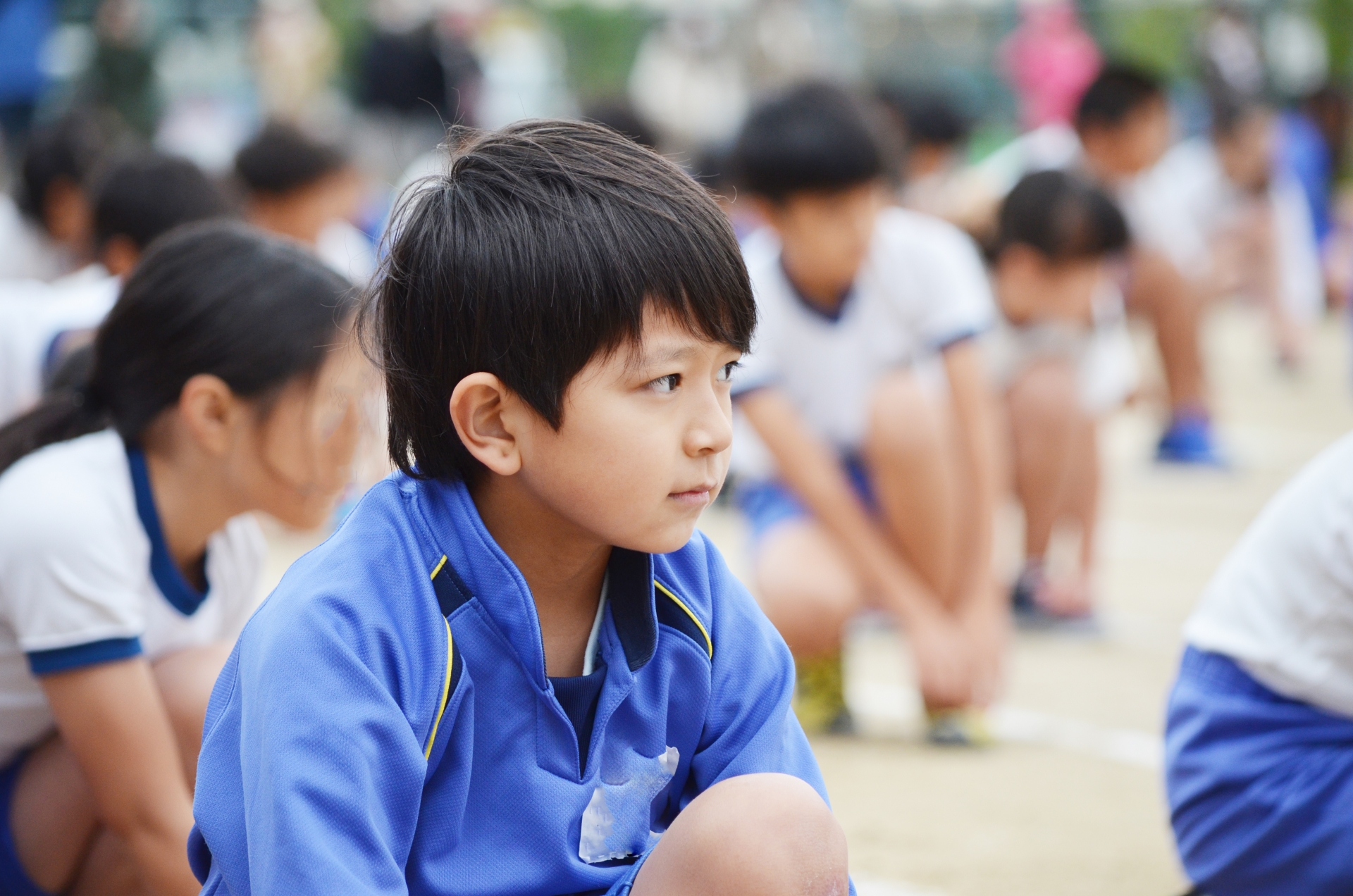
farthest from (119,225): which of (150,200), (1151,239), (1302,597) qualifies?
(1151,239)

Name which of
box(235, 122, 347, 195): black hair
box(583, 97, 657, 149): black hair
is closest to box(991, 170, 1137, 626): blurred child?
box(583, 97, 657, 149): black hair

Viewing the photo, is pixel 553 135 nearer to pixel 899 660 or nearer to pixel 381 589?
pixel 381 589

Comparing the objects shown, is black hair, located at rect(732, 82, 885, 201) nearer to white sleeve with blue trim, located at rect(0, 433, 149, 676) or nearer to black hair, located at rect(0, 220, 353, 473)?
black hair, located at rect(0, 220, 353, 473)

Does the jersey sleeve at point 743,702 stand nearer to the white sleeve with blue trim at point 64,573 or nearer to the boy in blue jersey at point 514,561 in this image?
the boy in blue jersey at point 514,561

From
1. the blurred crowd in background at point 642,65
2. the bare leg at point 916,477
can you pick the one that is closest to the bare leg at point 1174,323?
the blurred crowd in background at point 642,65

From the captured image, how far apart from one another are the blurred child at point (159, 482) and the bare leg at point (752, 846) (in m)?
0.64

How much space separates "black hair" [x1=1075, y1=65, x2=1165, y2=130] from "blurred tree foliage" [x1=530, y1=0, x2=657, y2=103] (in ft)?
25.3

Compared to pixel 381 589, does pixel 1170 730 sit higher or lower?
lower

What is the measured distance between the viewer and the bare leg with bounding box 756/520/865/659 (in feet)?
8.96

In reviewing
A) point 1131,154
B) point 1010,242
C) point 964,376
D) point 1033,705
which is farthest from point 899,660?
point 1131,154

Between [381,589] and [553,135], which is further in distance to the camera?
[553,135]

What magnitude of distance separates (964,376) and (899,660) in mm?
744

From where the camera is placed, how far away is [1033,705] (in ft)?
9.69

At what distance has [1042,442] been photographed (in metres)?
3.65
